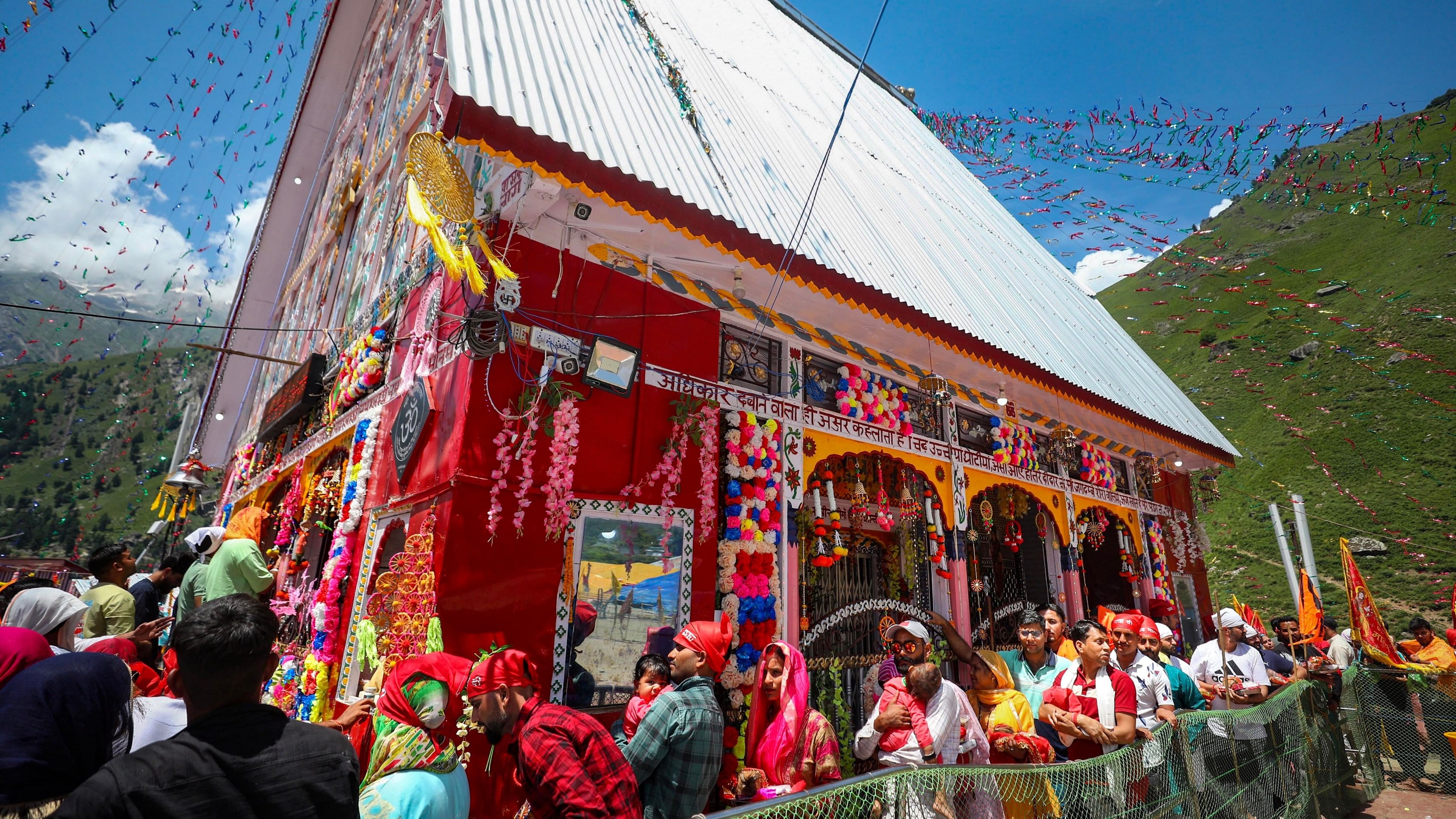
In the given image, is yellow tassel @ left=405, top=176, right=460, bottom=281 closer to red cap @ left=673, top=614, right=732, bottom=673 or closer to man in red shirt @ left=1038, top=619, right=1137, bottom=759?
red cap @ left=673, top=614, right=732, bottom=673

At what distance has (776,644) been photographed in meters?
4.06

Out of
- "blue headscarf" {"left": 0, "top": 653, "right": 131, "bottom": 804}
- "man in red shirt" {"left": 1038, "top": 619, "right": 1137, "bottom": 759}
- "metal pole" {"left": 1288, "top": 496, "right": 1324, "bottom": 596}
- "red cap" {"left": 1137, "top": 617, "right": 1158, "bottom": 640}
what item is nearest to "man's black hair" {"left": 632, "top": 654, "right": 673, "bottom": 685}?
"blue headscarf" {"left": 0, "top": 653, "right": 131, "bottom": 804}

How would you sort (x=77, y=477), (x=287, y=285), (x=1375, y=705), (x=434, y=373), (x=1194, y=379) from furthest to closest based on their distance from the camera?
(x=77, y=477)
(x=1194, y=379)
(x=287, y=285)
(x=1375, y=705)
(x=434, y=373)

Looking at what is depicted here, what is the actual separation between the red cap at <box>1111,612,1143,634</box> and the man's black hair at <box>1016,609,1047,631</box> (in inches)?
18.6

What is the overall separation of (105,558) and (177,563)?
Result: 91.6 inches

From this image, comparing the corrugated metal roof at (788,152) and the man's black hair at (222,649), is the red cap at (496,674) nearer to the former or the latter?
the man's black hair at (222,649)

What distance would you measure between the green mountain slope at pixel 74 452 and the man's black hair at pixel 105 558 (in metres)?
46.9

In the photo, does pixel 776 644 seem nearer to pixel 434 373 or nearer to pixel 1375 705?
pixel 434 373

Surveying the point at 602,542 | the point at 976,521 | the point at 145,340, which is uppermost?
the point at 145,340

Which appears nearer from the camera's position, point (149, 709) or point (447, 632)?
point (149, 709)

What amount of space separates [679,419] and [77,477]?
6163cm

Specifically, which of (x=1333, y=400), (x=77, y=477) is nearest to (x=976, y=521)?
(x=1333, y=400)

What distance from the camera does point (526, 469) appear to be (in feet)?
14.2

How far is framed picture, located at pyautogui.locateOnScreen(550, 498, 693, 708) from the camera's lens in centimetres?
429
